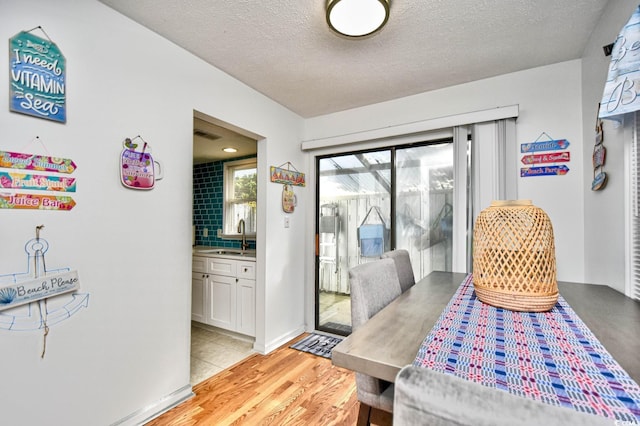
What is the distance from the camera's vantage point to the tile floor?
235cm

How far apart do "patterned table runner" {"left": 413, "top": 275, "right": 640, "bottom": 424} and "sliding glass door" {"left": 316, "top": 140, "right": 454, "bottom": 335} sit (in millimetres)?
1651

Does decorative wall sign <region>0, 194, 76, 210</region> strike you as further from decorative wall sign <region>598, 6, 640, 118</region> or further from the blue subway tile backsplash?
the blue subway tile backsplash

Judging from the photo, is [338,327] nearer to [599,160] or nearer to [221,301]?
[221,301]

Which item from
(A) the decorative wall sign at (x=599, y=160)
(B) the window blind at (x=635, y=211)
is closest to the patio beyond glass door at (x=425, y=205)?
(A) the decorative wall sign at (x=599, y=160)

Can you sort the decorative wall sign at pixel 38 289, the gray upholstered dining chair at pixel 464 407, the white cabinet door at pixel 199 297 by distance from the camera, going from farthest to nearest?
the white cabinet door at pixel 199 297 < the decorative wall sign at pixel 38 289 < the gray upholstered dining chair at pixel 464 407

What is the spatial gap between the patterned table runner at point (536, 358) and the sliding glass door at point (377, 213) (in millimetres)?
1651

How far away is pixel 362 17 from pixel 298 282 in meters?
2.57

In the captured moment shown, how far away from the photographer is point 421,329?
955 mm

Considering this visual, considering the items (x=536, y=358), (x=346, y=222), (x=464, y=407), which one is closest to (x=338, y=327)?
(x=346, y=222)

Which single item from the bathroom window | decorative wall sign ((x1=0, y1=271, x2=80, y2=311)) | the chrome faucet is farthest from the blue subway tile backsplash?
decorative wall sign ((x1=0, y1=271, x2=80, y2=311))

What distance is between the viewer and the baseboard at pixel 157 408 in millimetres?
1648

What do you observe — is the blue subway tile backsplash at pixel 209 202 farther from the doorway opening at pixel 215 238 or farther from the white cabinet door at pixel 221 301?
the white cabinet door at pixel 221 301

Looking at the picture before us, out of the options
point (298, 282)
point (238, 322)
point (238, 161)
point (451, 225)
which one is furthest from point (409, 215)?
point (238, 161)

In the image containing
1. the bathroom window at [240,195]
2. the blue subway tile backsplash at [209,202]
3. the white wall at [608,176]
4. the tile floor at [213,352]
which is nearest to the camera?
the white wall at [608,176]
